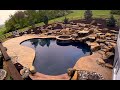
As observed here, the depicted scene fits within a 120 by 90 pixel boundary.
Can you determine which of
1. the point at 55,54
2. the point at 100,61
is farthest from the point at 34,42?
the point at 100,61

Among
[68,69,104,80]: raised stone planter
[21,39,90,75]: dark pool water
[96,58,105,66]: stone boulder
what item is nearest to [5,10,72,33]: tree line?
[21,39,90,75]: dark pool water

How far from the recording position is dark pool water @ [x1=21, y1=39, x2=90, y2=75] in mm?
10591

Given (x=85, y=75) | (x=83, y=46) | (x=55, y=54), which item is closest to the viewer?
(x=85, y=75)

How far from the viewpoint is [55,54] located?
13.1m

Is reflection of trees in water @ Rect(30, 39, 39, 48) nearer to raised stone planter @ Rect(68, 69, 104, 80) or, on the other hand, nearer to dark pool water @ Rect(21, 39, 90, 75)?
dark pool water @ Rect(21, 39, 90, 75)

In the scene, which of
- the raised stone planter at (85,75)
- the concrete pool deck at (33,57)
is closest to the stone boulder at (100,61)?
the concrete pool deck at (33,57)

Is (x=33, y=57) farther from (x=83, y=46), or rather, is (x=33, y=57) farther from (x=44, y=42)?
(x=83, y=46)

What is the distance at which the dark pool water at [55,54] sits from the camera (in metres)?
10.6

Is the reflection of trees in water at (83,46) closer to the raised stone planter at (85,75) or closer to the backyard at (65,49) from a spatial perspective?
the backyard at (65,49)

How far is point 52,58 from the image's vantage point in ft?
40.3
